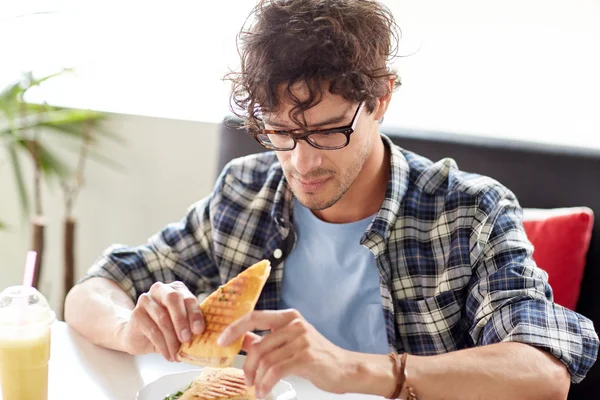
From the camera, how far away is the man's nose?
1512 millimetres

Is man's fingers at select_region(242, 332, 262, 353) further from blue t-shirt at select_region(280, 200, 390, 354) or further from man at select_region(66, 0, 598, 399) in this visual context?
blue t-shirt at select_region(280, 200, 390, 354)

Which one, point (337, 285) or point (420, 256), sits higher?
point (420, 256)

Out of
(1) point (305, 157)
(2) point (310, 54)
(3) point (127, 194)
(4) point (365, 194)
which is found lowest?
(3) point (127, 194)

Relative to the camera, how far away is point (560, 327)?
1.38 metres

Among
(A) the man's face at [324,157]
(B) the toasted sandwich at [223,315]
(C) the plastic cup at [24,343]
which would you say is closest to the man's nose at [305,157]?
(A) the man's face at [324,157]

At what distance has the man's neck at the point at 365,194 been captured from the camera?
→ 174 centimetres

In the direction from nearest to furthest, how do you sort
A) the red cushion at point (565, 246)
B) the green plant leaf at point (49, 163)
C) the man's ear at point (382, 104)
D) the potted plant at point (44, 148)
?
the man's ear at point (382, 104) → the red cushion at point (565, 246) → the potted plant at point (44, 148) → the green plant leaf at point (49, 163)

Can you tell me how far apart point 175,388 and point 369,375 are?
0.36m

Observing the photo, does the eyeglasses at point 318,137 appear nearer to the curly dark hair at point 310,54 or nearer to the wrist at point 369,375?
the curly dark hair at point 310,54

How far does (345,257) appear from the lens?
5.74 feet

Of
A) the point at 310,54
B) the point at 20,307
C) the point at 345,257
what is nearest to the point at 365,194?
the point at 345,257

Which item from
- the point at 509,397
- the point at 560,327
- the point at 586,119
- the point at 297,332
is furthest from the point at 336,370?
the point at 586,119

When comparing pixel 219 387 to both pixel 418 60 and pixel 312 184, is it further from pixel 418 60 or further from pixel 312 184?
pixel 418 60

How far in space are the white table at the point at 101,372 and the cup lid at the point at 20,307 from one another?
0.18m
